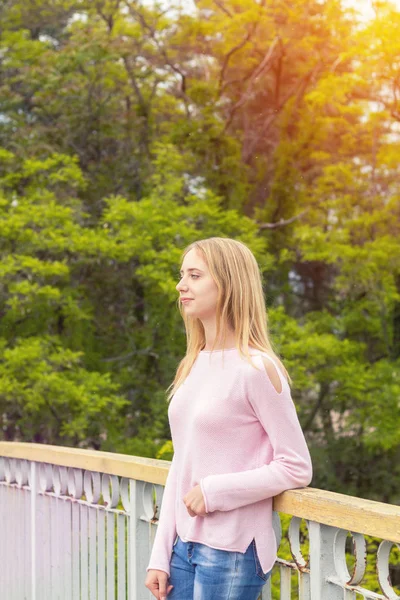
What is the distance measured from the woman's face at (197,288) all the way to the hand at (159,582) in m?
0.59

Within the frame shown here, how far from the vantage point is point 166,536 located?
2090 millimetres

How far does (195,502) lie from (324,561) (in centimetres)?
30

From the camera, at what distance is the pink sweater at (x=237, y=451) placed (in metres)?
1.91

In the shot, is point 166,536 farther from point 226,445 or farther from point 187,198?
point 187,198

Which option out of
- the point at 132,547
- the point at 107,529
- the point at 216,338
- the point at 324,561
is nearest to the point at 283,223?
the point at 107,529

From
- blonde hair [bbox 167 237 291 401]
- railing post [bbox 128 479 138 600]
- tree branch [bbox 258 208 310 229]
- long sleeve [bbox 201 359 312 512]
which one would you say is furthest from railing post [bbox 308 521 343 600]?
tree branch [bbox 258 208 310 229]

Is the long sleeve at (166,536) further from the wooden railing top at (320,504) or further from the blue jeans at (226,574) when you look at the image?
the wooden railing top at (320,504)

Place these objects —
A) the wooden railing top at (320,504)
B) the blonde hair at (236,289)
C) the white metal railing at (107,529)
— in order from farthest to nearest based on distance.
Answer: the blonde hair at (236,289), the white metal railing at (107,529), the wooden railing top at (320,504)

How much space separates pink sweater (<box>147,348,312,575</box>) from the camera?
1912mm

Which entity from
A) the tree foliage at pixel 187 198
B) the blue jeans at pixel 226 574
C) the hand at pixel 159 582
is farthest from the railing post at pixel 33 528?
the tree foliage at pixel 187 198

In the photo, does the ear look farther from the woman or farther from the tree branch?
the tree branch

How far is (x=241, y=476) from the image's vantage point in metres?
1.91

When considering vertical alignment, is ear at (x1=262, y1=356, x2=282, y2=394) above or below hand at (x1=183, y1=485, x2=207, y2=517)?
above

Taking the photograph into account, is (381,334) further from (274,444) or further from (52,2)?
(274,444)
